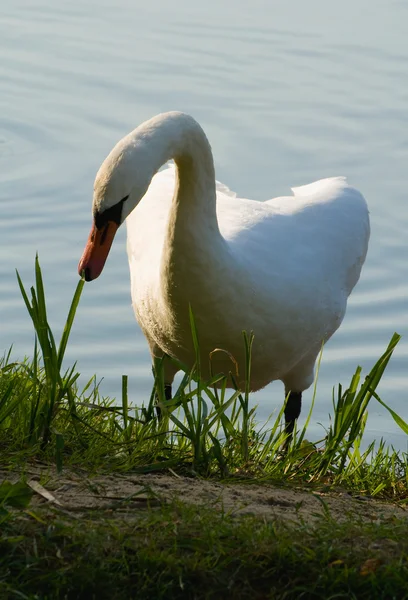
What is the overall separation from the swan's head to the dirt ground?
98 cm

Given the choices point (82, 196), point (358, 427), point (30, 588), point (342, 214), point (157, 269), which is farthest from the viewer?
point (82, 196)

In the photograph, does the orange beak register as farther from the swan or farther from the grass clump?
the grass clump

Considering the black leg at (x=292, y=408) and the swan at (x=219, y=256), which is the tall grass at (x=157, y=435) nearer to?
the swan at (x=219, y=256)

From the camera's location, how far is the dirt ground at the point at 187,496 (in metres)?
3.40

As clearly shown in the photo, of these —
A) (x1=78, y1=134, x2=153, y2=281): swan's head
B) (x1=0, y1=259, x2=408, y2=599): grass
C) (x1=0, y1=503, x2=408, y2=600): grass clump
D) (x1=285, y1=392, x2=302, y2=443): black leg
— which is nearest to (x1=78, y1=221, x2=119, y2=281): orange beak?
(x1=78, y1=134, x2=153, y2=281): swan's head

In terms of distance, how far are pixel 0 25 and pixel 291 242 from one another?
9703 mm

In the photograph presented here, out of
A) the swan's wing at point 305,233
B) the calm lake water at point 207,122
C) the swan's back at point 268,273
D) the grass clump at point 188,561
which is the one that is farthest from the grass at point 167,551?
the calm lake water at point 207,122

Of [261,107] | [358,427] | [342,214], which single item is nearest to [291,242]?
[342,214]

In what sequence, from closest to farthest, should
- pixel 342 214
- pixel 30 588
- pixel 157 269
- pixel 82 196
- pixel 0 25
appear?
pixel 30 588 → pixel 157 269 → pixel 342 214 → pixel 82 196 → pixel 0 25

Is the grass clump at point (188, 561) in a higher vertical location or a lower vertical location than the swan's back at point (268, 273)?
lower

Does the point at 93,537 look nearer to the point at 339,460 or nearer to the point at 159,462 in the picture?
the point at 159,462

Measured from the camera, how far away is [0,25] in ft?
47.4

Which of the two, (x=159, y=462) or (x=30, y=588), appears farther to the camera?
(x=159, y=462)

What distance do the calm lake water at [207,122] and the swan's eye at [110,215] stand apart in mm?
2869
